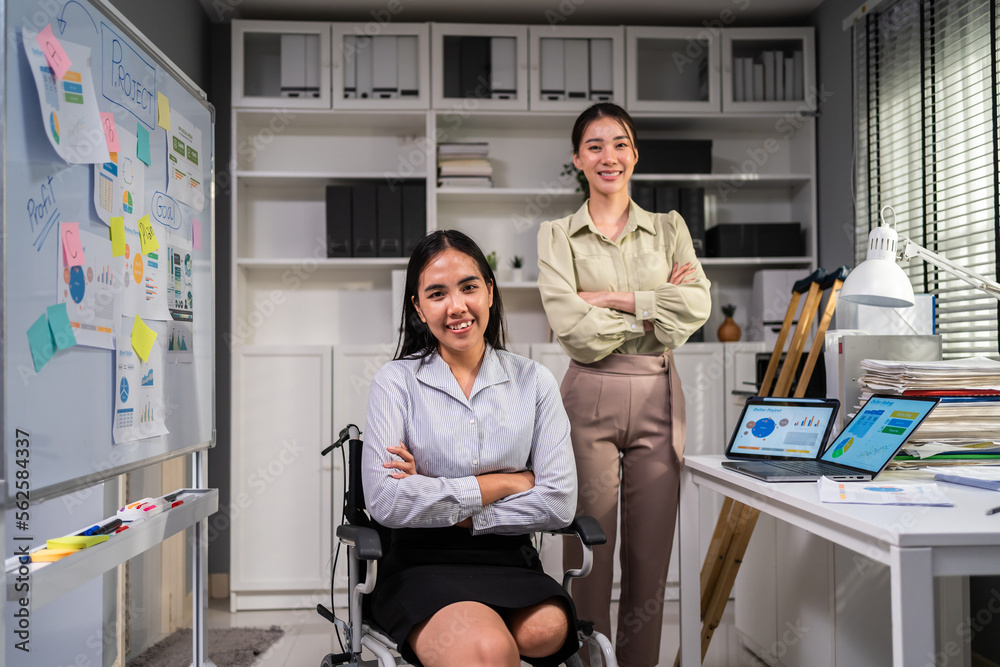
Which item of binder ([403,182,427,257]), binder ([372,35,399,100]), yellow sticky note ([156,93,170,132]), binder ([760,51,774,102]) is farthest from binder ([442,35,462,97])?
yellow sticky note ([156,93,170,132])

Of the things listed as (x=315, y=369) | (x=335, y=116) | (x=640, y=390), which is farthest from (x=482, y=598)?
(x=335, y=116)

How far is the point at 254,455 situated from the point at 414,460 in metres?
1.86

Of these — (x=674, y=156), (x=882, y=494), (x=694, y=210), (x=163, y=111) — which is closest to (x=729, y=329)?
(x=694, y=210)

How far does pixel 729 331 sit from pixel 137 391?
2658 mm

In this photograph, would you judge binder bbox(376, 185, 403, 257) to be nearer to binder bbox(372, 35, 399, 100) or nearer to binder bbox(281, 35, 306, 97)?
binder bbox(372, 35, 399, 100)

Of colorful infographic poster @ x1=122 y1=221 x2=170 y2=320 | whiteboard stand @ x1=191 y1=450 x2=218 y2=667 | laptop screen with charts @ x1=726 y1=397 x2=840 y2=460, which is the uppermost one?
colorful infographic poster @ x1=122 y1=221 x2=170 y2=320

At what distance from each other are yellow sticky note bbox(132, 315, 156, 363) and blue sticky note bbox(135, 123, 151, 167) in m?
0.35

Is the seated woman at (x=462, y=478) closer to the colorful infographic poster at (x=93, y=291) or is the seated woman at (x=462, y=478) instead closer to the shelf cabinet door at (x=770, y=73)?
the colorful infographic poster at (x=93, y=291)

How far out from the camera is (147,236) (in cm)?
160

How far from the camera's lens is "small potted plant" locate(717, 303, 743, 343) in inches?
135

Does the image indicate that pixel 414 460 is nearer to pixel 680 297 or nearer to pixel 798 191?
pixel 680 297

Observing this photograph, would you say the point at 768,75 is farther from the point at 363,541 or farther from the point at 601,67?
the point at 363,541

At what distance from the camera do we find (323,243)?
3617mm

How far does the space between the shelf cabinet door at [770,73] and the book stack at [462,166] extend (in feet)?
3.84
